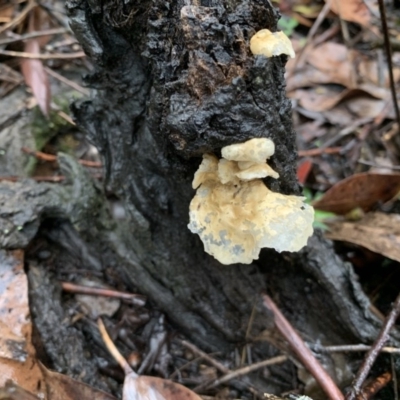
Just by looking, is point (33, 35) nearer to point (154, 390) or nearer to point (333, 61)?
point (333, 61)

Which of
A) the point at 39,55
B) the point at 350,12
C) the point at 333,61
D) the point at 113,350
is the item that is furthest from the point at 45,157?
the point at 350,12

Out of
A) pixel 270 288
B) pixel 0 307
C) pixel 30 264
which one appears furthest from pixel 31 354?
pixel 270 288

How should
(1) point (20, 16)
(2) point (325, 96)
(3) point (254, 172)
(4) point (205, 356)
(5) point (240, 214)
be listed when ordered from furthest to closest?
(2) point (325, 96)
(1) point (20, 16)
(4) point (205, 356)
(5) point (240, 214)
(3) point (254, 172)

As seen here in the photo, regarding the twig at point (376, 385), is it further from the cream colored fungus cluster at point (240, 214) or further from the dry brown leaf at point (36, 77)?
the dry brown leaf at point (36, 77)

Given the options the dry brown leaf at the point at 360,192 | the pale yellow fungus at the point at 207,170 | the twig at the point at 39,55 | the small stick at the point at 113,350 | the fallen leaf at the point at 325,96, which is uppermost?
the twig at the point at 39,55

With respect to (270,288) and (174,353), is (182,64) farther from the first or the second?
(174,353)

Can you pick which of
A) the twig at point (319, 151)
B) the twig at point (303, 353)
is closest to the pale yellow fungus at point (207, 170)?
the twig at point (303, 353)
